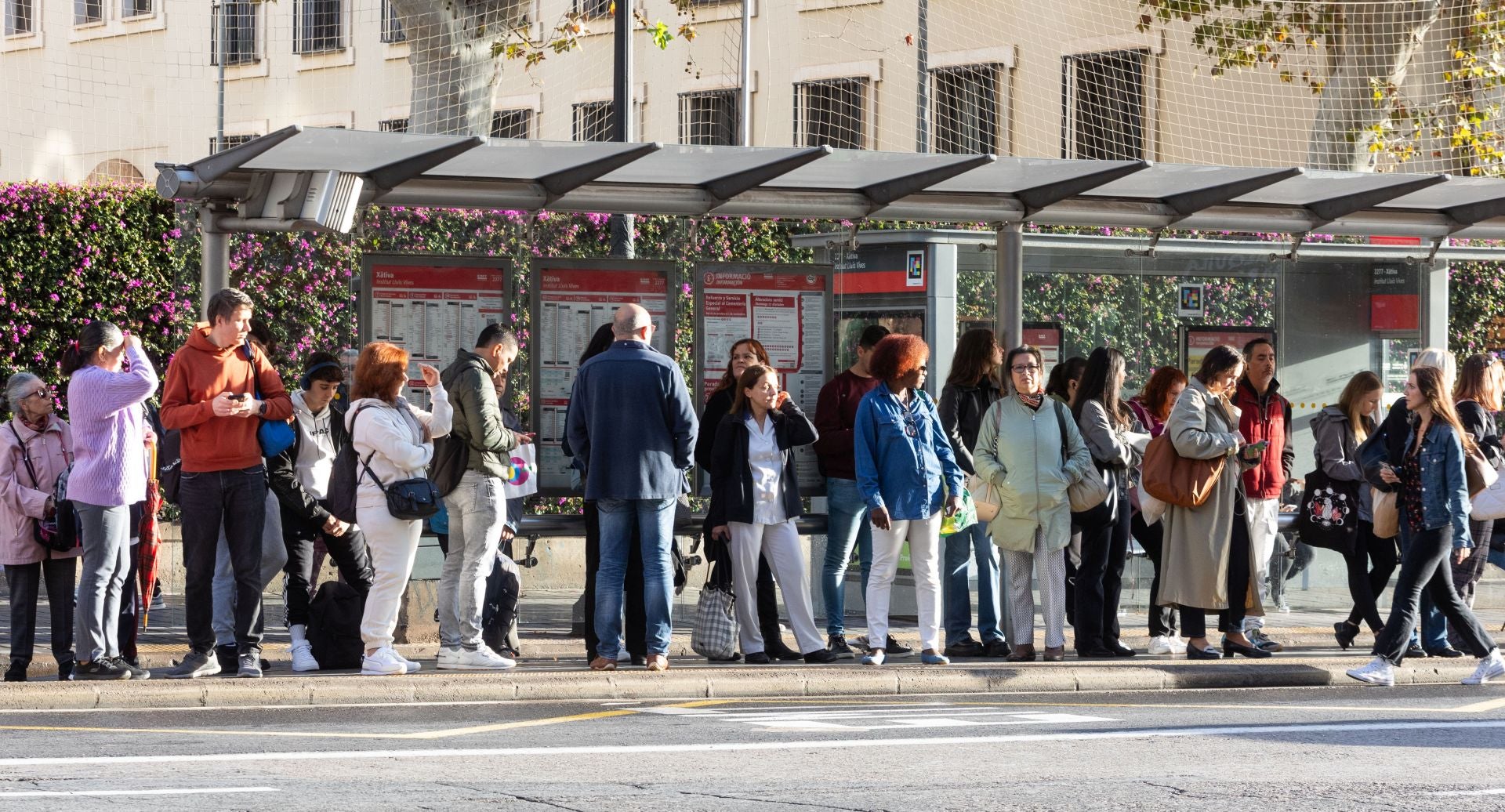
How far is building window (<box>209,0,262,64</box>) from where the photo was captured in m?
14.6

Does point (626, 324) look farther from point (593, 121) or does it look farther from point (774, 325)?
point (593, 121)

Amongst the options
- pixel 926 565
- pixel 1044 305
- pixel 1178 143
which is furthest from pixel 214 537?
pixel 1178 143

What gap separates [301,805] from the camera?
645 centimetres

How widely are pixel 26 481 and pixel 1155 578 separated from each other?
231 inches

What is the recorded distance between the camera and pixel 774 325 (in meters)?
12.4

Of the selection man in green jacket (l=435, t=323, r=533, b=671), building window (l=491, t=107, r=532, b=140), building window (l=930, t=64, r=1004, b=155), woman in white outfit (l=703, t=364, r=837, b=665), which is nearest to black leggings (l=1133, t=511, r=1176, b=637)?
woman in white outfit (l=703, t=364, r=837, b=665)

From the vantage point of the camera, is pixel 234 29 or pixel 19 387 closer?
pixel 19 387

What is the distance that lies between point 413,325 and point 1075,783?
18.8 ft

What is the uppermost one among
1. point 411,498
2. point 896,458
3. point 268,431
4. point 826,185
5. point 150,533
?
point 826,185

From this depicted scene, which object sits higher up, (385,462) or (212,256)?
(212,256)

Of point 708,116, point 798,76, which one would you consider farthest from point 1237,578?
point 708,116

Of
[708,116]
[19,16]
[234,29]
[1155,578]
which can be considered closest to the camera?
[1155,578]

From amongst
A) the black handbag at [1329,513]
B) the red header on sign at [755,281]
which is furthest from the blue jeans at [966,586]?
the black handbag at [1329,513]

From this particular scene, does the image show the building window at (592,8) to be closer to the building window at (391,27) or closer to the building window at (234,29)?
the building window at (391,27)
